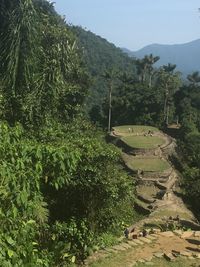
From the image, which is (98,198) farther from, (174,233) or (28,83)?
(28,83)

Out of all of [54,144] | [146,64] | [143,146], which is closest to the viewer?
[54,144]

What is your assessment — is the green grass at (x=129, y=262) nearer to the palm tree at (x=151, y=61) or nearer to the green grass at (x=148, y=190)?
the green grass at (x=148, y=190)

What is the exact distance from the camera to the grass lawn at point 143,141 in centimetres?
3238

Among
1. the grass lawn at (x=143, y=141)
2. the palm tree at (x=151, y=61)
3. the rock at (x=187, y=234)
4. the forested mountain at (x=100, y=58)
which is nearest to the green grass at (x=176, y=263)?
the rock at (x=187, y=234)

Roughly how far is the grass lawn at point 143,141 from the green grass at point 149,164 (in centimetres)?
161

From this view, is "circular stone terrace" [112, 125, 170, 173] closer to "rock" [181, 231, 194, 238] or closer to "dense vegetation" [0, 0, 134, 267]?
"dense vegetation" [0, 0, 134, 267]

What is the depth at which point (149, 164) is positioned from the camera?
95.8 ft

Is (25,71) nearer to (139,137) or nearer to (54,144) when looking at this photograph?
(54,144)

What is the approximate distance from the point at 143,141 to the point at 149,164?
5296 mm

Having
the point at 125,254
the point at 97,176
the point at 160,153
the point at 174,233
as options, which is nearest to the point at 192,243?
the point at 174,233

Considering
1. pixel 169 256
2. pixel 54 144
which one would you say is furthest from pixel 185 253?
pixel 54 144

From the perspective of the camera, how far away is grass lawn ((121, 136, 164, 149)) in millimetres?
32381

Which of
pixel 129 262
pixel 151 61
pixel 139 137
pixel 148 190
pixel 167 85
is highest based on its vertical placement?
pixel 151 61

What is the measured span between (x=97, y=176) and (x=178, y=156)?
1025 inches
